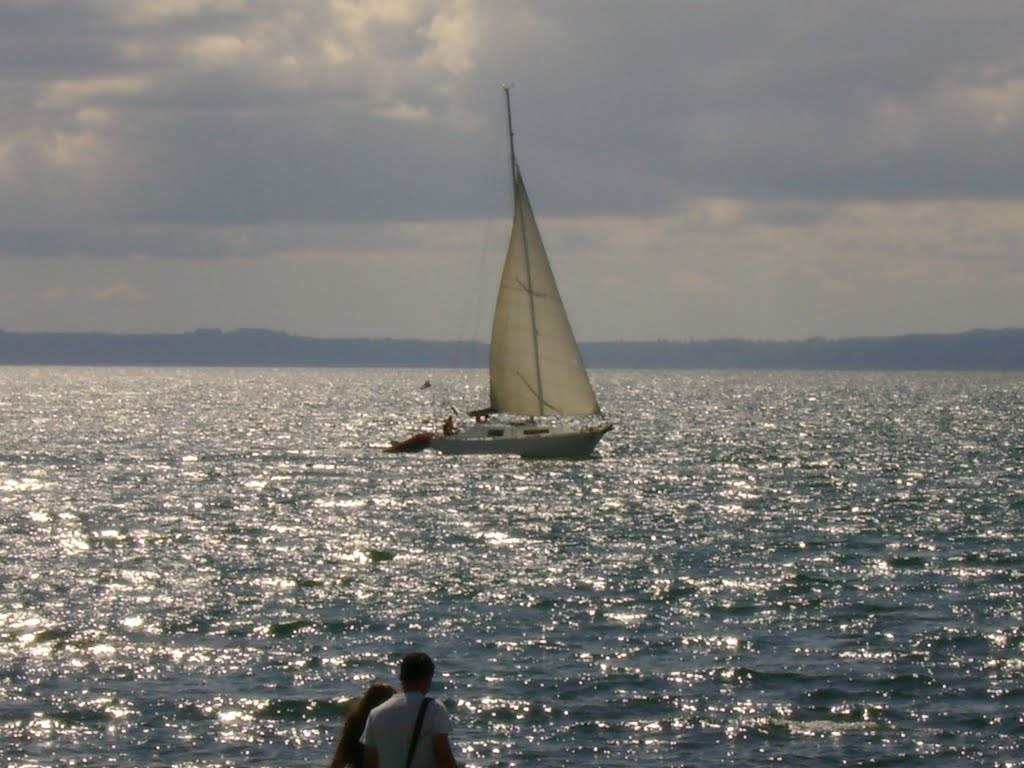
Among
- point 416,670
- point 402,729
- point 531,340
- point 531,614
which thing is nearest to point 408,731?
point 402,729

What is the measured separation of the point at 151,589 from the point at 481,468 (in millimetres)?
44539

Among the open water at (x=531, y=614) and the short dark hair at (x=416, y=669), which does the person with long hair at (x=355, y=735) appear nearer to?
the short dark hair at (x=416, y=669)

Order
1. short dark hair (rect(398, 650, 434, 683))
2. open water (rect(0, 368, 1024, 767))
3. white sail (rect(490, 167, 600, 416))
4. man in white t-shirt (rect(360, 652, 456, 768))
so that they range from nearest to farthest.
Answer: short dark hair (rect(398, 650, 434, 683)), man in white t-shirt (rect(360, 652, 456, 768)), open water (rect(0, 368, 1024, 767)), white sail (rect(490, 167, 600, 416))

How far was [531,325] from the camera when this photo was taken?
76.4m

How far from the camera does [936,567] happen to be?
143 feet

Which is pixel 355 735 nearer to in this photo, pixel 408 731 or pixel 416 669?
pixel 408 731

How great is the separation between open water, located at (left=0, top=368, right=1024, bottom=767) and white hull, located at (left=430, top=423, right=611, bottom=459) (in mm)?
2441

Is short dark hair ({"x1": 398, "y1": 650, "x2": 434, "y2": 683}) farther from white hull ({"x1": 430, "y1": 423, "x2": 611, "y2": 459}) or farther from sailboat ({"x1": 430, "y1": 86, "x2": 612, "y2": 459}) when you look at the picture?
white hull ({"x1": 430, "y1": 423, "x2": 611, "y2": 459})

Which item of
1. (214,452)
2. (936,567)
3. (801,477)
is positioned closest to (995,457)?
(801,477)

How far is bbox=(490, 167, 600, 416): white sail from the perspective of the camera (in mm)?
76188

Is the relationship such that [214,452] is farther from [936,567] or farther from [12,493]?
[936,567]

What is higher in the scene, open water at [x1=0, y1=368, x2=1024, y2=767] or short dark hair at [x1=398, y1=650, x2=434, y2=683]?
short dark hair at [x1=398, y1=650, x2=434, y2=683]

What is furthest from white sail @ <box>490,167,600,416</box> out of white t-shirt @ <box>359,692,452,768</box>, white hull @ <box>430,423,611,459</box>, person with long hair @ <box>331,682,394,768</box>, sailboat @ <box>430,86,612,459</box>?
white t-shirt @ <box>359,692,452,768</box>

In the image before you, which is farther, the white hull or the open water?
the white hull
